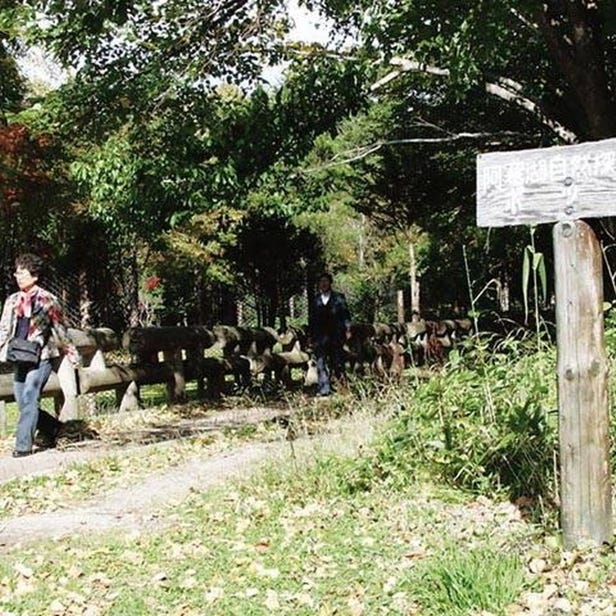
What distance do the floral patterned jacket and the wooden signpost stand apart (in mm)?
5378

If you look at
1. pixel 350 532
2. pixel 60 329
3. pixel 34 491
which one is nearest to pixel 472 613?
pixel 350 532

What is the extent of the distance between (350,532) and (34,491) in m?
2.95

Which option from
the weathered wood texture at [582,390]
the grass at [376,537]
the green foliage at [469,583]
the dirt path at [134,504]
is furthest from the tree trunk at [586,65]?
the green foliage at [469,583]

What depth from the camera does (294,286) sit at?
22609mm

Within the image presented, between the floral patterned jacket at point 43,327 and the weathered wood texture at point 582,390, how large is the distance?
5.42 meters

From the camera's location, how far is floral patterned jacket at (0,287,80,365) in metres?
8.40

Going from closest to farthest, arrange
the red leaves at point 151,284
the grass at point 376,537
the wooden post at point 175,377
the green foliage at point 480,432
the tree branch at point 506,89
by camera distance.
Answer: the grass at point 376,537
the green foliage at point 480,432
the wooden post at point 175,377
the tree branch at point 506,89
the red leaves at point 151,284

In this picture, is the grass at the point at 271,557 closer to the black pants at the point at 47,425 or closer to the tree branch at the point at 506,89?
the black pants at the point at 47,425

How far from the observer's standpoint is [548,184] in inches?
177

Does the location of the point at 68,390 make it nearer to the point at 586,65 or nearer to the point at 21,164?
the point at 586,65

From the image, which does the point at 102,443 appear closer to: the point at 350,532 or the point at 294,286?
the point at 350,532

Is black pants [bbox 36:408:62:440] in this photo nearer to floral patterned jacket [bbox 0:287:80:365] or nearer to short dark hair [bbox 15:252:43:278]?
floral patterned jacket [bbox 0:287:80:365]

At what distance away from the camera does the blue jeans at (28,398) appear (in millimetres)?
8375

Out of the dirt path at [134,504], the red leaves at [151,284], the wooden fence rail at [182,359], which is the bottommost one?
the dirt path at [134,504]
